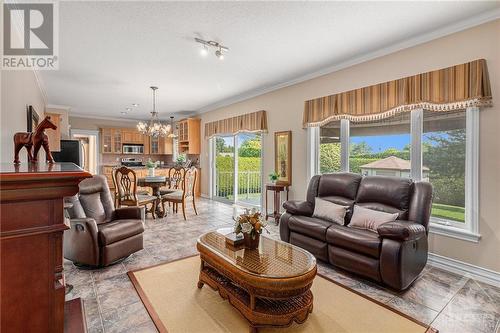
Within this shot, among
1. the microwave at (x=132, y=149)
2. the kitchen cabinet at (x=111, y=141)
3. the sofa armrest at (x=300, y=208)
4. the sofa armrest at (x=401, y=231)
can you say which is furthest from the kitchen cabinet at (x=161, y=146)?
the sofa armrest at (x=401, y=231)

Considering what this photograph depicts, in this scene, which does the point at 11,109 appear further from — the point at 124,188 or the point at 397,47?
the point at 397,47

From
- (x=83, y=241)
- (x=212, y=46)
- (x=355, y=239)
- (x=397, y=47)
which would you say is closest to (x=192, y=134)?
(x=212, y=46)

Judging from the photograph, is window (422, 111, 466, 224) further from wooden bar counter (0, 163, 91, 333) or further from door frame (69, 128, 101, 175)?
door frame (69, 128, 101, 175)

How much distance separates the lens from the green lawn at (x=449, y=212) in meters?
3.01

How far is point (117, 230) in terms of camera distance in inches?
119

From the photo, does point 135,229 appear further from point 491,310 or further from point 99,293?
point 491,310

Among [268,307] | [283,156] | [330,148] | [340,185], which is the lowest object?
[268,307]

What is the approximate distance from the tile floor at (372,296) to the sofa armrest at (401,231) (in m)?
0.56

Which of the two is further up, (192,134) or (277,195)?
(192,134)

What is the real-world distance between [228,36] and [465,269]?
3906 millimetres

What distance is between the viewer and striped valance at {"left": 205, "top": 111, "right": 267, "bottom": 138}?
5.55 metres

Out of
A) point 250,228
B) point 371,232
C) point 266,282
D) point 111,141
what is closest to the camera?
point 266,282

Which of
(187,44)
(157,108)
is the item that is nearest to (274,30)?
(187,44)

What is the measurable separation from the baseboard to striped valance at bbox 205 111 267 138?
365 cm
